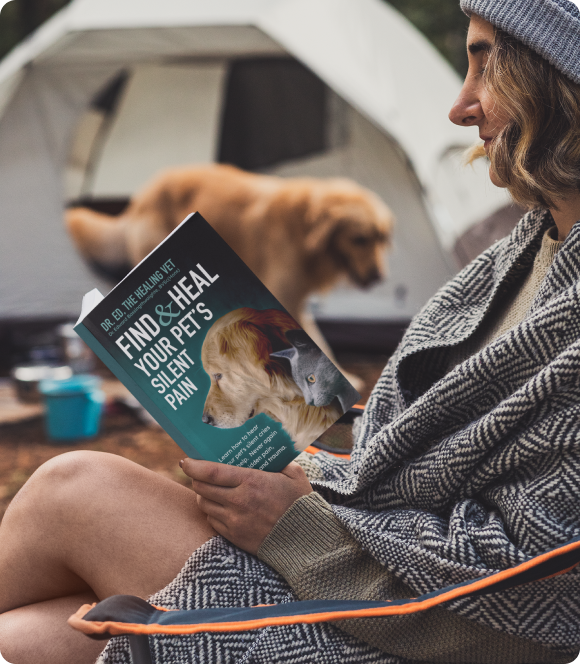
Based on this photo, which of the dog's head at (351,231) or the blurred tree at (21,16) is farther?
the blurred tree at (21,16)

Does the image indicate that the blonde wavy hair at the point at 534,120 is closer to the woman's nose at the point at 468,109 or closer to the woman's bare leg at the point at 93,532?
the woman's nose at the point at 468,109

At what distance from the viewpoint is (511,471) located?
2.34 feet

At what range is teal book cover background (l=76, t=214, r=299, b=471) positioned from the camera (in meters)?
0.72

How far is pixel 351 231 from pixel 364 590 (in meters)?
2.50

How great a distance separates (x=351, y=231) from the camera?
313 cm

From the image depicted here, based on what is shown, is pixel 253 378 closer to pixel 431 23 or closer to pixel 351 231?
pixel 351 231

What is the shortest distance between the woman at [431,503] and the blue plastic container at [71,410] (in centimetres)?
163

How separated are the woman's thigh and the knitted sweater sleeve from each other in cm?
10

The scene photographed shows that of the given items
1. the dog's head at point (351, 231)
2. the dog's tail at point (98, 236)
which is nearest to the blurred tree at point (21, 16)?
the dog's tail at point (98, 236)

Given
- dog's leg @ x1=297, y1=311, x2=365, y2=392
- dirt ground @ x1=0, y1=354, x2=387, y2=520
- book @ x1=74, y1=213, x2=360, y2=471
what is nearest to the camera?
book @ x1=74, y1=213, x2=360, y2=471

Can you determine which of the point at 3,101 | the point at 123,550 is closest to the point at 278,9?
the point at 3,101

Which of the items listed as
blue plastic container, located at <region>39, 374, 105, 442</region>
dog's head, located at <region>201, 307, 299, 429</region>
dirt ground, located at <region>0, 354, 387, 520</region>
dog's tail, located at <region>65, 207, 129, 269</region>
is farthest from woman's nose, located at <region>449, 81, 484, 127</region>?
dog's tail, located at <region>65, 207, 129, 269</region>

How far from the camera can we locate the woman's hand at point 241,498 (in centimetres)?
77

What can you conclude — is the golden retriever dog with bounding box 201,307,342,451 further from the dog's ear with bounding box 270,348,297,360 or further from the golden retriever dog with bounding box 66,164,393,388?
the golden retriever dog with bounding box 66,164,393,388
